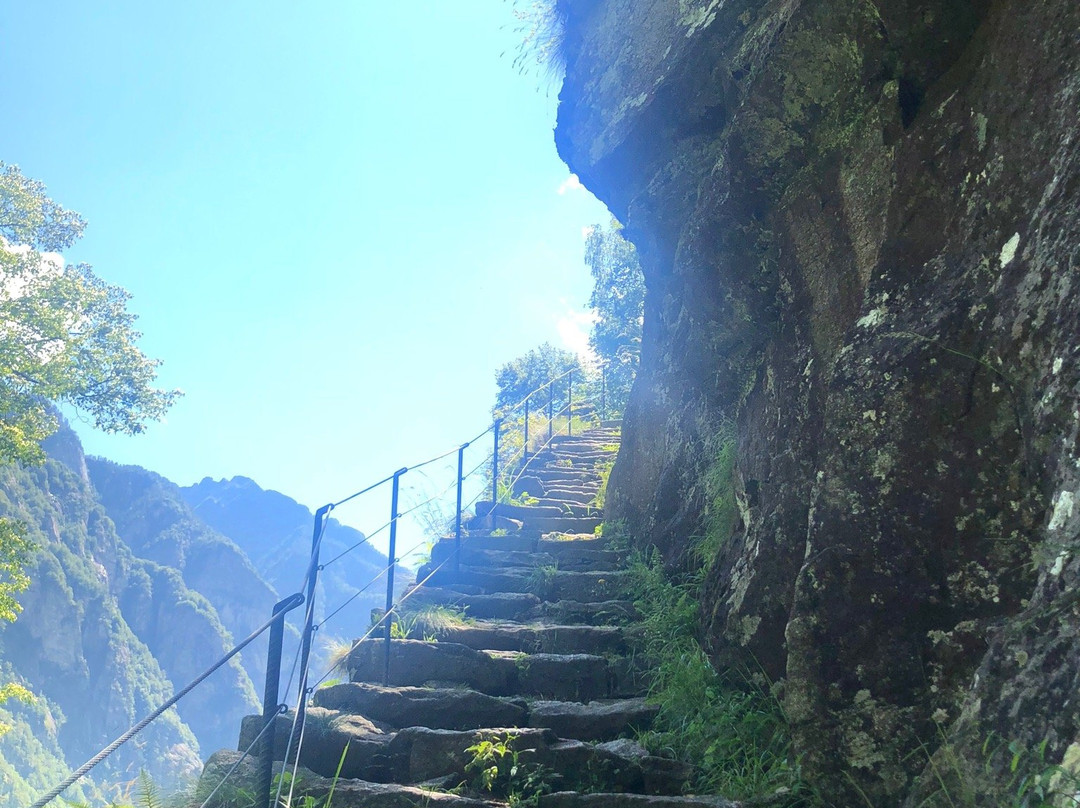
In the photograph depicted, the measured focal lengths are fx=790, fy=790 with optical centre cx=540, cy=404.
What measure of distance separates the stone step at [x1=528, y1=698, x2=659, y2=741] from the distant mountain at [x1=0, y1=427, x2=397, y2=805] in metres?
27.5

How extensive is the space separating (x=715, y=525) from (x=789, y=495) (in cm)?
Result: 143

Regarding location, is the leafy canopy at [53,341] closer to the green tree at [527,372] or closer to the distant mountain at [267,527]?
the green tree at [527,372]

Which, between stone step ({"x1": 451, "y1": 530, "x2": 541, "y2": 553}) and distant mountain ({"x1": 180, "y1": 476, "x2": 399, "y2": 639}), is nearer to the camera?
stone step ({"x1": 451, "y1": 530, "x2": 541, "y2": 553})

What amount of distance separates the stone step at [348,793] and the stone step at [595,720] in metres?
0.72

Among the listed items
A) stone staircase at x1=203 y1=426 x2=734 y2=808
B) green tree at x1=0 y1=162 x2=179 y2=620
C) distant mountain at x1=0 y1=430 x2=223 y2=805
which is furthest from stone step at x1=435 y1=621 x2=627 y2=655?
distant mountain at x1=0 y1=430 x2=223 y2=805

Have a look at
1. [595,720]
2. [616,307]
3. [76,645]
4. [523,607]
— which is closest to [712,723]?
[595,720]

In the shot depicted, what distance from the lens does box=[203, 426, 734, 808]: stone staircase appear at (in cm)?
308

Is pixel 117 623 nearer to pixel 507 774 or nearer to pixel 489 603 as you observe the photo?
pixel 489 603

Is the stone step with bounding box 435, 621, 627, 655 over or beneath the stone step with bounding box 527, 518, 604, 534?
beneath

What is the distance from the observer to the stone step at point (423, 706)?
3703 mm

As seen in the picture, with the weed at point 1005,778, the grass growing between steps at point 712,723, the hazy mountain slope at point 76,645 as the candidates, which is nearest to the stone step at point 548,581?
the grass growing between steps at point 712,723

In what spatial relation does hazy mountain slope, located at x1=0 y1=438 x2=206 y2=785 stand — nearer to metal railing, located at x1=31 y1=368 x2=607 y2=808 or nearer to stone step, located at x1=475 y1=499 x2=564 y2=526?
stone step, located at x1=475 y1=499 x2=564 y2=526

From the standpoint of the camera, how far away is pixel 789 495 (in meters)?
3.24

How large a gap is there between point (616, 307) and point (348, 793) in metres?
14.2
